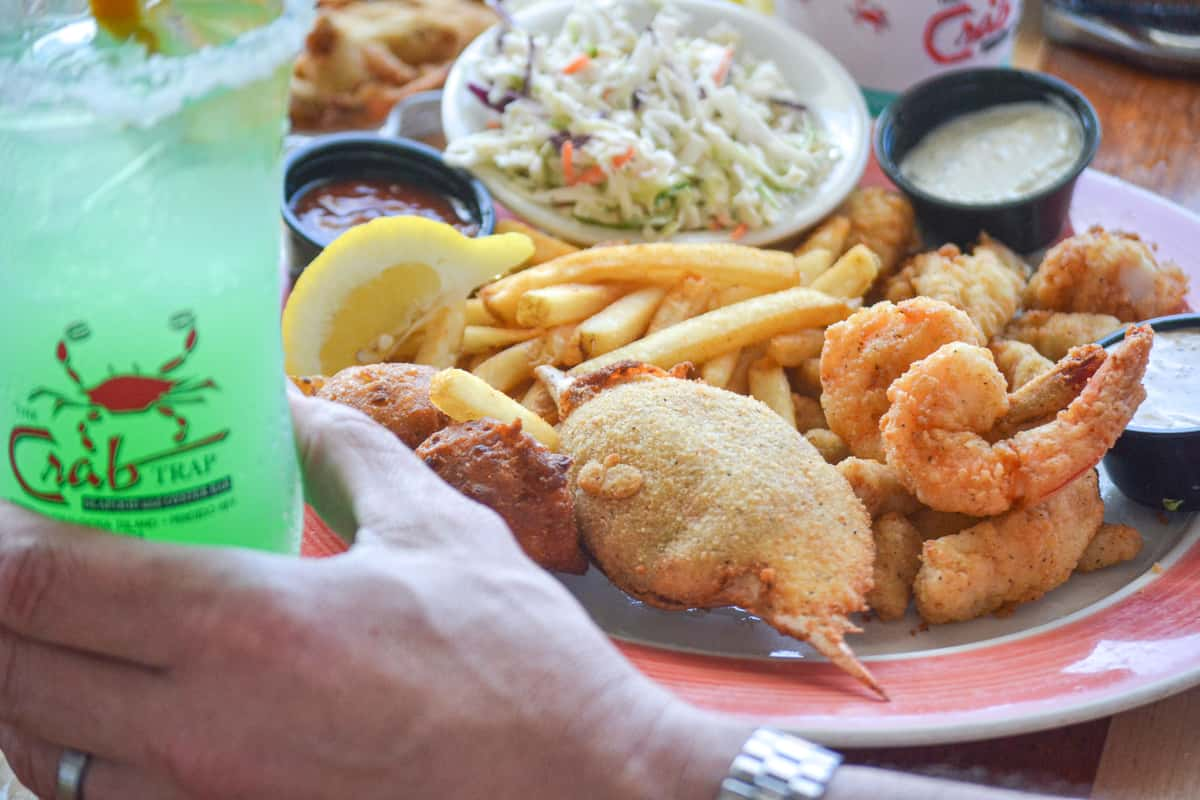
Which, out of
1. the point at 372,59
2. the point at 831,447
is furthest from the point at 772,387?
the point at 372,59

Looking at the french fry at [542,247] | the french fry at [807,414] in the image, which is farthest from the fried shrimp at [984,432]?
the french fry at [542,247]

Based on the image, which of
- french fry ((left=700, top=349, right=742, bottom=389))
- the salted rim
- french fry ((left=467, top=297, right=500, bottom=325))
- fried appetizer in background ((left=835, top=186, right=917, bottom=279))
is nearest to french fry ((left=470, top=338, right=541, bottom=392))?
french fry ((left=467, top=297, right=500, bottom=325))

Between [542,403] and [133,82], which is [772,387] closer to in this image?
[542,403]

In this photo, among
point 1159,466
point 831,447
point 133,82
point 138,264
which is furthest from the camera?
point 831,447

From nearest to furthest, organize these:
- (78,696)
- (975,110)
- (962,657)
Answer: (78,696), (962,657), (975,110)

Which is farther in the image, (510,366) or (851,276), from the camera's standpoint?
(851,276)

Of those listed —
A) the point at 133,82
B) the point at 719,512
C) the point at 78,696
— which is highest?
the point at 133,82
